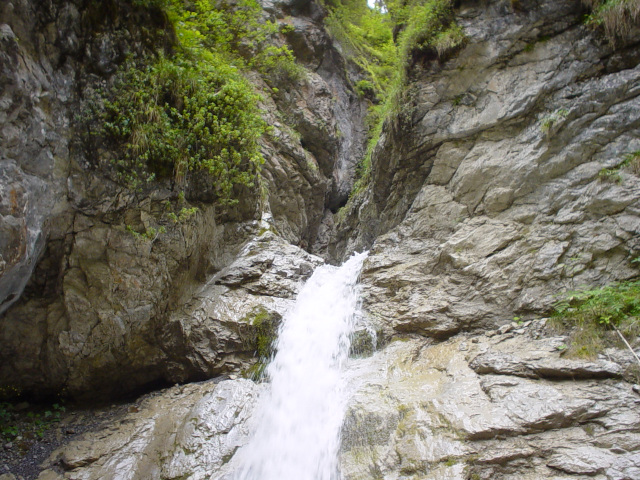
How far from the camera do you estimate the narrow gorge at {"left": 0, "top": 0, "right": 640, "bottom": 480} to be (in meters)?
4.57

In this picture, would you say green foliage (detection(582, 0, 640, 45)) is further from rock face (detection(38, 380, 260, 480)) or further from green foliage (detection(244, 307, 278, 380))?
rock face (detection(38, 380, 260, 480))

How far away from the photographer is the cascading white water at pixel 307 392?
16.9 feet

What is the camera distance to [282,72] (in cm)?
1491

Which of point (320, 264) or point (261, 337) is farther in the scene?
point (320, 264)

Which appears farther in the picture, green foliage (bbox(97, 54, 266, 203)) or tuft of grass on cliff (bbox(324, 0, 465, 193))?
tuft of grass on cliff (bbox(324, 0, 465, 193))

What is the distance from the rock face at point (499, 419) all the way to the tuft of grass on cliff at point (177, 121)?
5.12 m

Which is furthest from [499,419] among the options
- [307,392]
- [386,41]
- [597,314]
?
[386,41]

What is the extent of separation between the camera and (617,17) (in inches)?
273

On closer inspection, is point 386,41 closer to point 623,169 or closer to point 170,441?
point 623,169

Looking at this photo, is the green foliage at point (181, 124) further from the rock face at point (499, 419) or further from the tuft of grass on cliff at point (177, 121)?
the rock face at point (499, 419)

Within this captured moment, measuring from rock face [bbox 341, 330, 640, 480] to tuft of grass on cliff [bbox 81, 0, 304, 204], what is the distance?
5.12 meters

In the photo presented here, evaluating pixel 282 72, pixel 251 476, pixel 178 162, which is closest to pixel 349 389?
pixel 251 476

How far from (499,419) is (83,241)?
266 inches

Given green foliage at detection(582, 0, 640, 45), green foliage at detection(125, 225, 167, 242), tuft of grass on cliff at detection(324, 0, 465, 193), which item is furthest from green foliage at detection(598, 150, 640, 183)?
green foliage at detection(125, 225, 167, 242)
